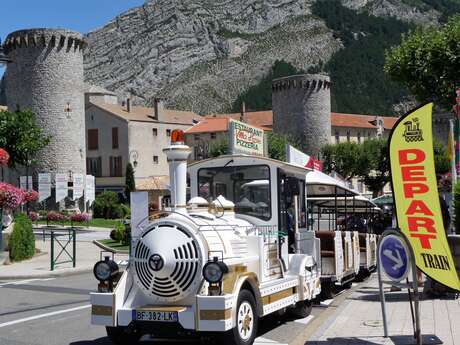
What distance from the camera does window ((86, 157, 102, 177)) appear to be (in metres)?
72.6

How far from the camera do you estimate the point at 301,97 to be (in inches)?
3108

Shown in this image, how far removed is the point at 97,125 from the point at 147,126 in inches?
228

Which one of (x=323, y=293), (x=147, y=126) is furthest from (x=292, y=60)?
(x=323, y=293)

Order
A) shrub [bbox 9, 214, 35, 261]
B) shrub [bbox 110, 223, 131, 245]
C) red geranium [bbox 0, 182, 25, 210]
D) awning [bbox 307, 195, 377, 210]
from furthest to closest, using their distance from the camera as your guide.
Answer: shrub [bbox 110, 223, 131, 245], shrub [bbox 9, 214, 35, 261], red geranium [bbox 0, 182, 25, 210], awning [bbox 307, 195, 377, 210]

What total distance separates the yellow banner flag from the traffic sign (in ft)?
0.47

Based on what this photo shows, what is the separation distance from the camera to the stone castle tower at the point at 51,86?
171ft

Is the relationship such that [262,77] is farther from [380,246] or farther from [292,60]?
[380,246]

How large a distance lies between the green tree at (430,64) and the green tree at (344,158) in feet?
166

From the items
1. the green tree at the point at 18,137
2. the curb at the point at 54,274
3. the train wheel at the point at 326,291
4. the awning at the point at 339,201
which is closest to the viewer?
the train wheel at the point at 326,291

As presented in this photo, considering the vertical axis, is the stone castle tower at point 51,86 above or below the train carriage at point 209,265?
above

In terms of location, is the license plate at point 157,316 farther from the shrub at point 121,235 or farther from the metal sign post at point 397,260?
the shrub at point 121,235

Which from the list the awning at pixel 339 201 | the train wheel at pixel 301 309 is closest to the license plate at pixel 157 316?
the train wheel at pixel 301 309

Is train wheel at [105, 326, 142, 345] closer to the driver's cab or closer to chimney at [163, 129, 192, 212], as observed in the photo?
chimney at [163, 129, 192, 212]

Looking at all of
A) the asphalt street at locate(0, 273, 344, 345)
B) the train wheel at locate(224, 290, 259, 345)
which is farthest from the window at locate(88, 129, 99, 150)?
the train wheel at locate(224, 290, 259, 345)
